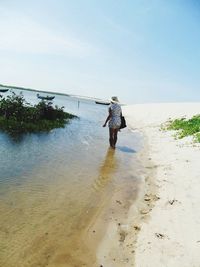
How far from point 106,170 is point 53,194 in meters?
3.12

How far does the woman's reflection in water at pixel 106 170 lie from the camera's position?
27.5 ft

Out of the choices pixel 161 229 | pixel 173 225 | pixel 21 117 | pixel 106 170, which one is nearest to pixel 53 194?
pixel 161 229

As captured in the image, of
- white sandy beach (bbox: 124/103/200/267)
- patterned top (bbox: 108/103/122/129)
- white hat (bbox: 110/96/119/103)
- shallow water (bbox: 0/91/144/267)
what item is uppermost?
white hat (bbox: 110/96/119/103)

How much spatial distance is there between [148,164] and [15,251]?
292 inches

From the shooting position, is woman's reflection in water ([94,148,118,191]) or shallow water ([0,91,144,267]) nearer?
shallow water ([0,91,144,267])

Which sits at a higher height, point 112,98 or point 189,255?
point 112,98

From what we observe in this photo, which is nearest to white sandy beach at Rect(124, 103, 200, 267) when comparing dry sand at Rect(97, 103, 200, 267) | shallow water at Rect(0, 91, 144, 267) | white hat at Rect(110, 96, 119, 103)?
dry sand at Rect(97, 103, 200, 267)

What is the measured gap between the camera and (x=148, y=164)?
1132 cm

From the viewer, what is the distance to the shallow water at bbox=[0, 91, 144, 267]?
4746 mm

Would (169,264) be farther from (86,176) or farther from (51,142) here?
(51,142)

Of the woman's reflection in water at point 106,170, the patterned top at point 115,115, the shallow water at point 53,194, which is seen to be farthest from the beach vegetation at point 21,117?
the woman's reflection in water at point 106,170

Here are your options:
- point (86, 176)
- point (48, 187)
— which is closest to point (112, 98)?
point (86, 176)

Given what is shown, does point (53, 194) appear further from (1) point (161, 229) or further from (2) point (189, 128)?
(2) point (189, 128)

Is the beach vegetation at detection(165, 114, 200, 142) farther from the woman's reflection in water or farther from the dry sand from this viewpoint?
the dry sand
